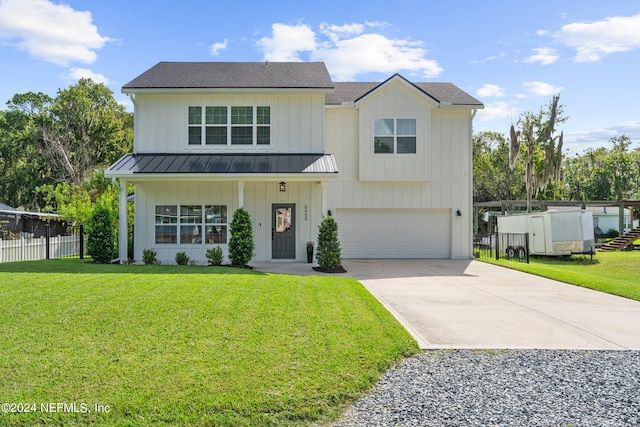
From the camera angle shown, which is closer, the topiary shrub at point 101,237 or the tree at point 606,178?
the topiary shrub at point 101,237

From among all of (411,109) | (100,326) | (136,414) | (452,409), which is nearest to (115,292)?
(100,326)

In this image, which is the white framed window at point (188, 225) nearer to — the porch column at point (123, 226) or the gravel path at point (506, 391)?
the porch column at point (123, 226)

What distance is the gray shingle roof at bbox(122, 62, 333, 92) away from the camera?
16.9 meters

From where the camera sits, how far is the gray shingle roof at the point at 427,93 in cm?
1881

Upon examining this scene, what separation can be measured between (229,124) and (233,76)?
1.99 metres

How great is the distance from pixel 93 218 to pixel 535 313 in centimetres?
1279

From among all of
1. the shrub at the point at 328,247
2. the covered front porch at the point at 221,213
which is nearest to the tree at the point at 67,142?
the covered front porch at the point at 221,213

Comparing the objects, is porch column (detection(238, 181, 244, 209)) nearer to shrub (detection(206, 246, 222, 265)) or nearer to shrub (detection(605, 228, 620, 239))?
shrub (detection(206, 246, 222, 265))

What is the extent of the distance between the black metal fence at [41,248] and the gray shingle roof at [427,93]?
10.9m

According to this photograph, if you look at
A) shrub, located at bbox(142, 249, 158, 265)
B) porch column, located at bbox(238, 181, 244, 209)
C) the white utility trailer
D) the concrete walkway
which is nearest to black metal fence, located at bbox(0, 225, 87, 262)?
shrub, located at bbox(142, 249, 158, 265)

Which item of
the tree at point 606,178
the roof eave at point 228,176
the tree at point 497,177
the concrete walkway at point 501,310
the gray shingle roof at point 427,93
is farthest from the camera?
the tree at point 606,178

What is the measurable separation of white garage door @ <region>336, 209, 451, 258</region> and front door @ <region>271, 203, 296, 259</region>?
252cm

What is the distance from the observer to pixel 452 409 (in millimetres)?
4402

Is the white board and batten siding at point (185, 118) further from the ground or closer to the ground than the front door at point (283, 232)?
further from the ground
